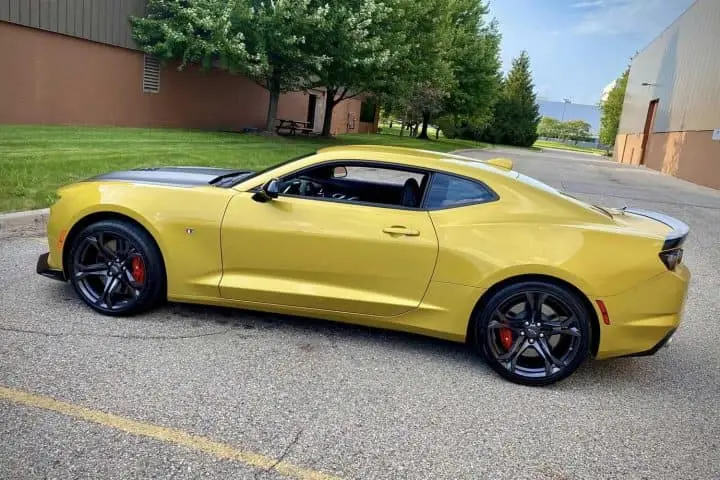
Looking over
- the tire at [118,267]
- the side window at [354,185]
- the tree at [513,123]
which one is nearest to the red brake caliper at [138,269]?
the tire at [118,267]

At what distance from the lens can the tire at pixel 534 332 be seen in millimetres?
3820

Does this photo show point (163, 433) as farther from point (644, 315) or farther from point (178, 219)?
point (644, 315)

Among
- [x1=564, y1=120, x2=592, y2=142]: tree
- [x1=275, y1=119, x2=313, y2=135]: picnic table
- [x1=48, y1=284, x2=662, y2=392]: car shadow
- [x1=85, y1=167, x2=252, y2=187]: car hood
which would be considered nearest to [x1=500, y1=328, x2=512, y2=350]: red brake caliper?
[x1=48, y1=284, x2=662, y2=392]: car shadow

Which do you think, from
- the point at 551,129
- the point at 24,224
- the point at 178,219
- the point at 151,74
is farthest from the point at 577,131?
the point at 178,219

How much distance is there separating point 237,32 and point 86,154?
973cm

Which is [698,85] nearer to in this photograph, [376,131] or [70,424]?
[376,131]

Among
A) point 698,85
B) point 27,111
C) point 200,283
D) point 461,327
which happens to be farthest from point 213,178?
point 698,85

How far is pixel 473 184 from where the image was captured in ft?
13.6

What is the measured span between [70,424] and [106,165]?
28.9 ft

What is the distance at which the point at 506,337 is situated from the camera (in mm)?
3953

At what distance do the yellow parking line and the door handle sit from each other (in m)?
1.72


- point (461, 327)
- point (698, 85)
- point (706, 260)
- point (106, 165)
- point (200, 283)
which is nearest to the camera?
point (461, 327)

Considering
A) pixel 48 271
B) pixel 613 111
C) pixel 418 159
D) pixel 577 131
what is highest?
pixel 613 111

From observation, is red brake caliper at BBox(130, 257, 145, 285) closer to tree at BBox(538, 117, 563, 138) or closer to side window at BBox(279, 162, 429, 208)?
side window at BBox(279, 162, 429, 208)
